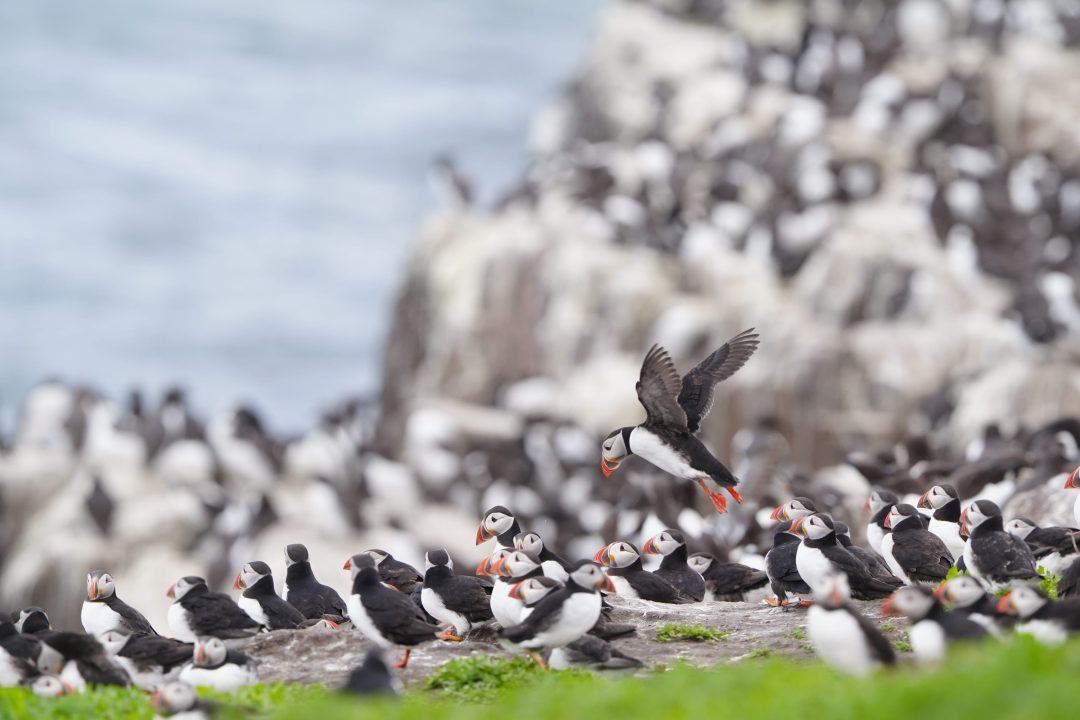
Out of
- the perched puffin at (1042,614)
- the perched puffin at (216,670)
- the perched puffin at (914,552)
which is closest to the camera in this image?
the perched puffin at (1042,614)

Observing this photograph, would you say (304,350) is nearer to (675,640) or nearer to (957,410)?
(957,410)

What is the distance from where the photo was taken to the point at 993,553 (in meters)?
7.37

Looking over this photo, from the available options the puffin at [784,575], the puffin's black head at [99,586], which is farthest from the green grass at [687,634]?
the puffin's black head at [99,586]

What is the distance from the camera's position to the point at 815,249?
22516 millimetres

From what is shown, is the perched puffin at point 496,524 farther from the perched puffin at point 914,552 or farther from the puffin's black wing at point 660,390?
the perched puffin at point 914,552

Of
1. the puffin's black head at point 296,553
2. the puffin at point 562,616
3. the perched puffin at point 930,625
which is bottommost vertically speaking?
the perched puffin at point 930,625

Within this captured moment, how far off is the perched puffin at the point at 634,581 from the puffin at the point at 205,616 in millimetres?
2278

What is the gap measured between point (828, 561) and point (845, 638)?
5.50ft

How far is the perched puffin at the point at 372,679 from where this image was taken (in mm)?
5723

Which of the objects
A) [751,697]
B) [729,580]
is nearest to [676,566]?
[729,580]

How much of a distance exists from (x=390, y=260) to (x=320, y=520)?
134ft

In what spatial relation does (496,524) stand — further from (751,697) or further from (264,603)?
(751,697)

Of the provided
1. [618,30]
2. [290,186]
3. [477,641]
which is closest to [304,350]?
[290,186]

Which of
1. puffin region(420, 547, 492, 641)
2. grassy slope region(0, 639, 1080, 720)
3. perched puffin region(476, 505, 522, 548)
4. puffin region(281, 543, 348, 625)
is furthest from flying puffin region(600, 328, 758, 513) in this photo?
grassy slope region(0, 639, 1080, 720)
